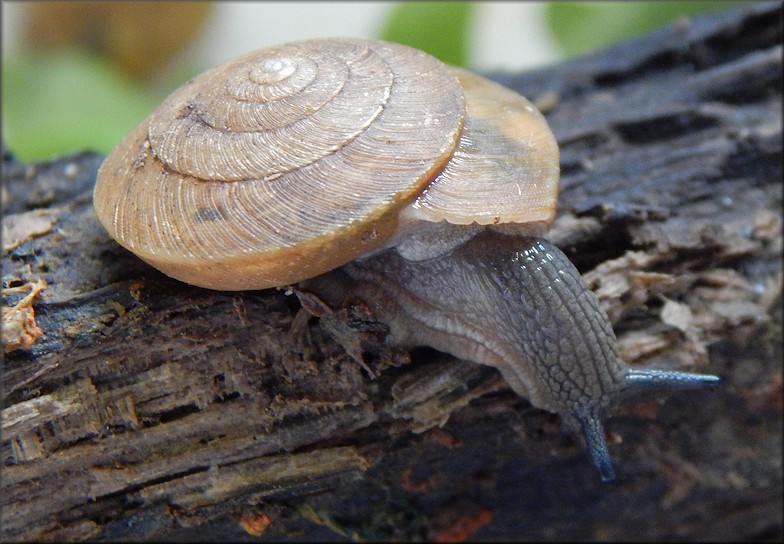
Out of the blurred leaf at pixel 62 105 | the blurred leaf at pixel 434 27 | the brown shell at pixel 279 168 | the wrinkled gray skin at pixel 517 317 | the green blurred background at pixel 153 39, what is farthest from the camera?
the blurred leaf at pixel 434 27

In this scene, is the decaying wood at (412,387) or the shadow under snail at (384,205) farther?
the decaying wood at (412,387)

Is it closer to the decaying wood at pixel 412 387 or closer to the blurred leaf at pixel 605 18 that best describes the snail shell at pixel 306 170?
the decaying wood at pixel 412 387

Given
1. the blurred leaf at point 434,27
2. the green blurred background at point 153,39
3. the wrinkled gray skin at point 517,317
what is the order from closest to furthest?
the wrinkled gray skin at point 517,317
the green blurred background at point 153,39
the blurred leaf at point 434,27

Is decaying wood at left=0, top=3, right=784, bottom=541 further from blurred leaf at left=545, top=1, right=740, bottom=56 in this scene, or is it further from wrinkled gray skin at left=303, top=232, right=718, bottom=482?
blurred leaf at left=545, top=1, right=740, bottom=56

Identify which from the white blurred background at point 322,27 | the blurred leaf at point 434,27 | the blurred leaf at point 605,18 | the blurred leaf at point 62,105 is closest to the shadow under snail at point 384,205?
the blurred leaf at point 62,105

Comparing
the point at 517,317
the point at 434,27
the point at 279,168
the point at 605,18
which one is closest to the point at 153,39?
the point at 434,27

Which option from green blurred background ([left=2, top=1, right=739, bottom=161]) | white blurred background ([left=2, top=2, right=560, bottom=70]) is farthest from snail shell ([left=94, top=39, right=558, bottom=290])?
white blurred background ([left=2, top=2, right=560, bottom=70])

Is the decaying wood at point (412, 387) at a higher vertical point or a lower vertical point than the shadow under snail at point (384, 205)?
Result: lower

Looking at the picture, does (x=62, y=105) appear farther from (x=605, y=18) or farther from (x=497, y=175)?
(x=605, y=18)
